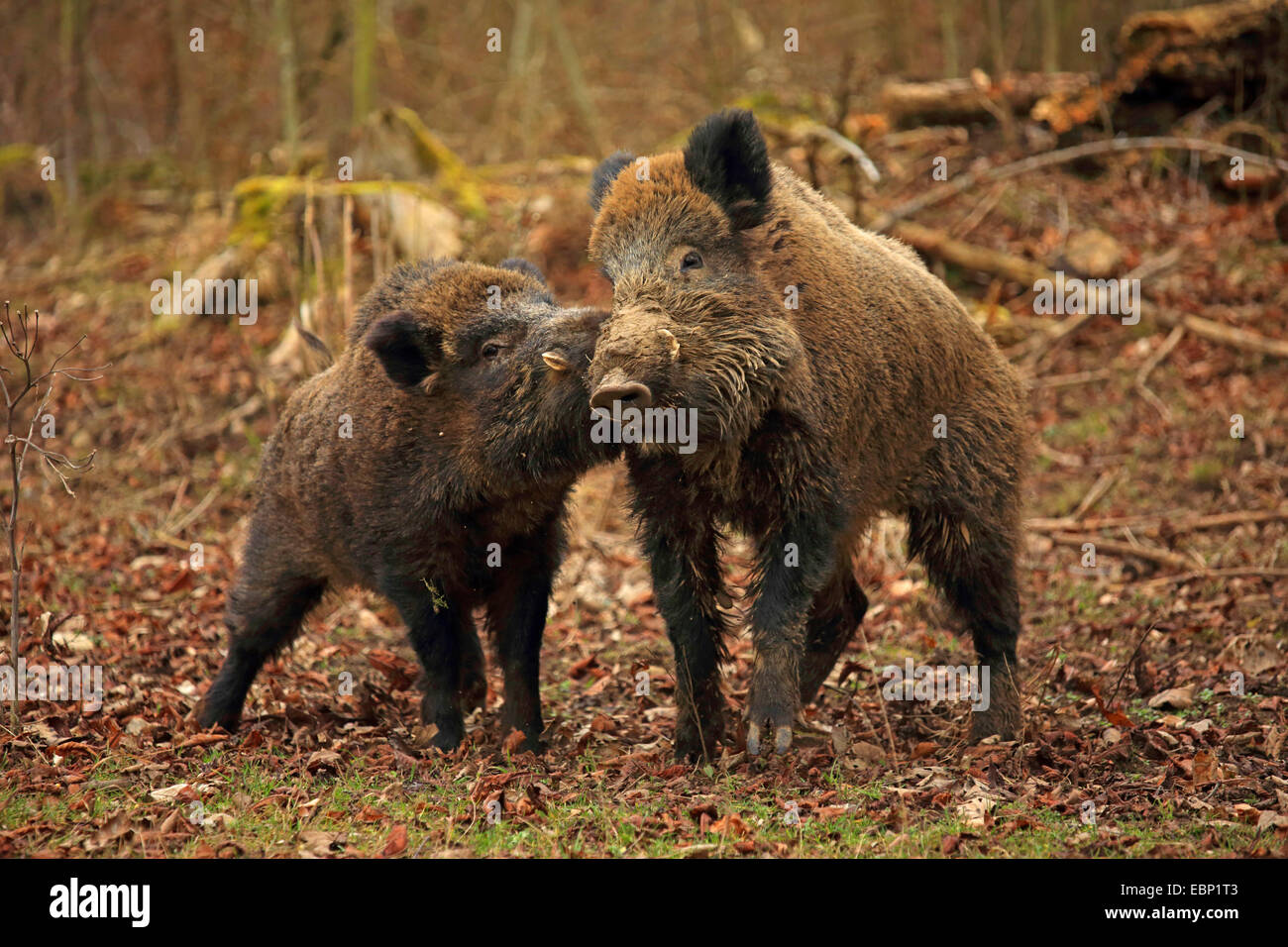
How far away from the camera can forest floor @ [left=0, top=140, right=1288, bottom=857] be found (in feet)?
15.7

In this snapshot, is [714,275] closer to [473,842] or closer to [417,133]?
[473,842]

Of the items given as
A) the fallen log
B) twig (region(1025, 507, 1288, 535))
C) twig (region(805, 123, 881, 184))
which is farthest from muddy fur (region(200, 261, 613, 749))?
the fallen log

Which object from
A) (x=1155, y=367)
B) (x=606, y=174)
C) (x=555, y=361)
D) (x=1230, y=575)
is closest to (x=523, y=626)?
(x=555, y=361)

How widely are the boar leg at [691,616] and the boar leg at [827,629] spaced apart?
0.97 m

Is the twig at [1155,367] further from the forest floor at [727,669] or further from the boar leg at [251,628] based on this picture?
the boar leg at [251,628]

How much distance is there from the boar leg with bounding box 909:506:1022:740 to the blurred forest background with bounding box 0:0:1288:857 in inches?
12.7

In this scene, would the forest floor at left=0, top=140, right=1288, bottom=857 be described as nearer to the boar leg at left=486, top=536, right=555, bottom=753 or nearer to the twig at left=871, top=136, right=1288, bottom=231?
the boar leg at left=486, top=536, right=555, bottom=753

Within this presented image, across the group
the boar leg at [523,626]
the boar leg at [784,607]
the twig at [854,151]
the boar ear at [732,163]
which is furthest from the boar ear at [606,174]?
the twig at [854,151]

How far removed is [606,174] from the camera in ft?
19.9

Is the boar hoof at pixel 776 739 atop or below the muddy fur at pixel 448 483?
below

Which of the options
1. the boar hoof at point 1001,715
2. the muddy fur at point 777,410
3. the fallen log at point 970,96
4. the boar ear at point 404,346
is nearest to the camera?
the muddy fur at point 777,410

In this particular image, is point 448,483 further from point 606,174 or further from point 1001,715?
point 1001,715

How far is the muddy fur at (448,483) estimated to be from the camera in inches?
235

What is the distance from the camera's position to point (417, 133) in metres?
13.8
